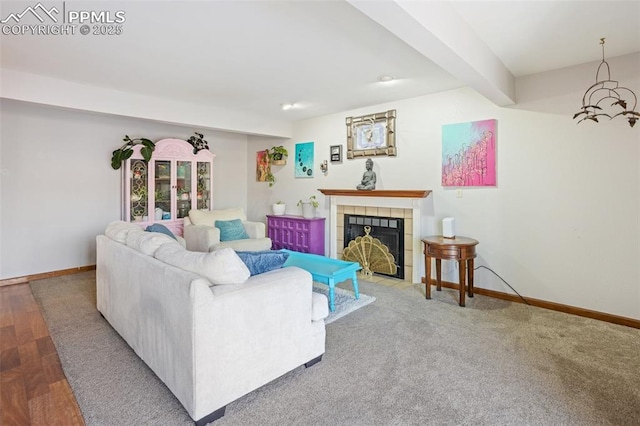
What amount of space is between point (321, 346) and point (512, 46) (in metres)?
2.87

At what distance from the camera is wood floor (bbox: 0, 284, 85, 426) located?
5.88 ft

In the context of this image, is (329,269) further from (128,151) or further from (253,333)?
(128,151)

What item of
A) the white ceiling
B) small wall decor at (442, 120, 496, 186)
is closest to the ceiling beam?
the white ceiling

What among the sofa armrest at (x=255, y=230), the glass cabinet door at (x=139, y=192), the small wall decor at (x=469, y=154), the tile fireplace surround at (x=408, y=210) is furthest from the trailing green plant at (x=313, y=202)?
the glass cabinet door at (x=139, y=192)

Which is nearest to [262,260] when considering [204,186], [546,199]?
[546,199]

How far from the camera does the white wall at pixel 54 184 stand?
421cm

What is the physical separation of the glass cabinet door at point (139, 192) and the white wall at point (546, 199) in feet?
12.5

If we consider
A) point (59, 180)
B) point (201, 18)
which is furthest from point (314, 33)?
point (59, 180)

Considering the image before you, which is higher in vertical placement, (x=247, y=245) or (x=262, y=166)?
(x=262, y=166)

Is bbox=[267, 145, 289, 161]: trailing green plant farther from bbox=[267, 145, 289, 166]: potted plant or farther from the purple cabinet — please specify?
the purple cabinet

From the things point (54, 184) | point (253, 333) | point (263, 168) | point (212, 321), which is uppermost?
point (263, 168)

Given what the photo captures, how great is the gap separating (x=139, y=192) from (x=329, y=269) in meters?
3.41

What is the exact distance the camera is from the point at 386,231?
4621 millimetres

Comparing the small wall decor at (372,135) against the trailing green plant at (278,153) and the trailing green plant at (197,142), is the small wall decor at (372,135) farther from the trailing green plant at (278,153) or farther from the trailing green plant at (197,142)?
the trailing green plant at (197,142)
